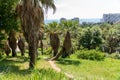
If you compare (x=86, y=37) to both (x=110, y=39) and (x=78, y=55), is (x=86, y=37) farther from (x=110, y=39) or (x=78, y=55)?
(x=78, y=55)

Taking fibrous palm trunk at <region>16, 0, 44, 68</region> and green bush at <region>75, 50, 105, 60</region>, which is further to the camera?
green bush at <region>75, 50, 105, 60</region>

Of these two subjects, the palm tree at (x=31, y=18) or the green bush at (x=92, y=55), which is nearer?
the palm tree at (x=31, y=18)

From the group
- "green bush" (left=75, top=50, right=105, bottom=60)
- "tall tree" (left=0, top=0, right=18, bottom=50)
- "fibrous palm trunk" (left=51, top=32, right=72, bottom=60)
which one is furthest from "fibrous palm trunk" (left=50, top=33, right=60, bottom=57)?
"tall tree" (left=0, top=0, right=18, bottom=50)

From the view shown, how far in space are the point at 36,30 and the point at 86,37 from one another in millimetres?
34547

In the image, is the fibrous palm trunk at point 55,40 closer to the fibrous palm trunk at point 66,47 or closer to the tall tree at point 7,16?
the fibrous palm trunk at point 66,47

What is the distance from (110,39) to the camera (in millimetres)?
62562

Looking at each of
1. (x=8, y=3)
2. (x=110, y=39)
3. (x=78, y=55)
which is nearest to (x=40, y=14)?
(x=8, y=3)

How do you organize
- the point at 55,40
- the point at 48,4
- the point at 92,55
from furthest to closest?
1. the point at 92,55
2. the point at 55,40
3. the point at 48,4

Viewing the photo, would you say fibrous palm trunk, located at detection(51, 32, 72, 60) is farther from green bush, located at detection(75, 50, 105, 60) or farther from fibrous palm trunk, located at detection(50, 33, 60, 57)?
green bush, located at detection(75, 50, 105, 60)

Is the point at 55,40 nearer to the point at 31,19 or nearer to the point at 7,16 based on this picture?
the point at 7,16

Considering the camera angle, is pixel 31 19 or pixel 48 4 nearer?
pixel 31 19

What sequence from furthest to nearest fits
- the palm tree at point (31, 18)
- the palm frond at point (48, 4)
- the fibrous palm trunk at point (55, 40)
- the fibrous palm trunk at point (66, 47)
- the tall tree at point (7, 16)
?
the fibrous palm trunk at point (55, 40), the fibrous palm trunk at point (66, 47), the tall tree at point (7, 16), the palm frond at point (48, 4), the palm tree at point (31, 18)

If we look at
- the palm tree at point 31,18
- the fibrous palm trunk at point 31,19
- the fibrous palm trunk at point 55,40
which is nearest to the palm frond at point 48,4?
the palm tree at point 31,18

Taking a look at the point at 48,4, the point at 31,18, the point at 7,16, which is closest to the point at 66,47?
the point at 7,16
